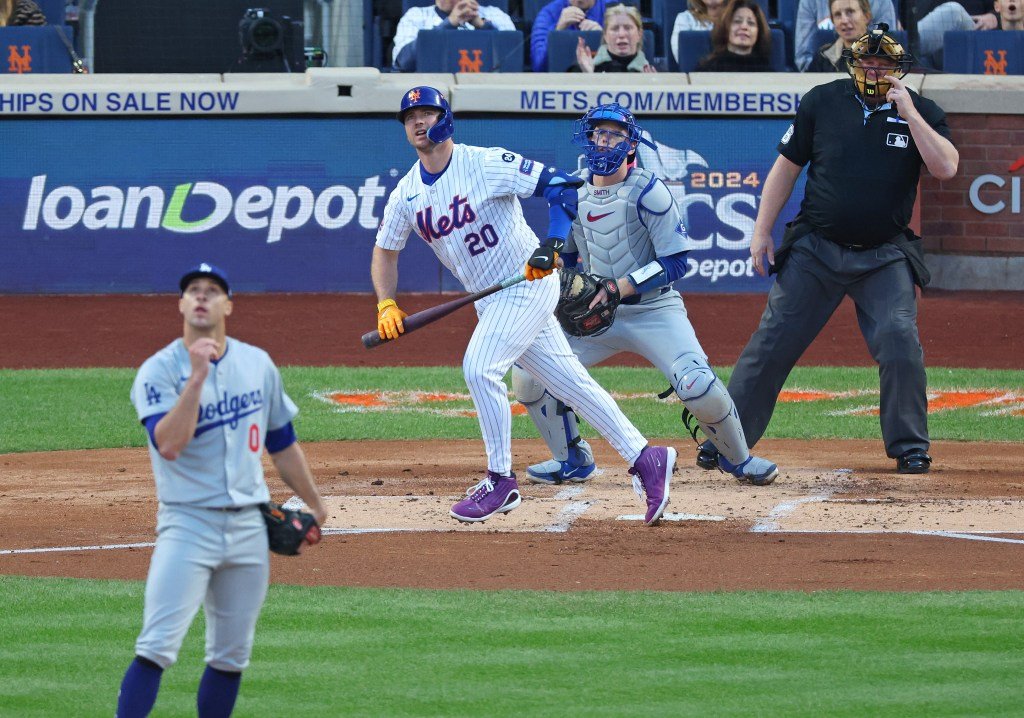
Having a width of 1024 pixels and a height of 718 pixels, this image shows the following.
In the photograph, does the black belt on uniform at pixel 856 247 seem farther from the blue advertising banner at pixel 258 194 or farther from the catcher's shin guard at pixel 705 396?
the blue advertising banner at pixel 258 194

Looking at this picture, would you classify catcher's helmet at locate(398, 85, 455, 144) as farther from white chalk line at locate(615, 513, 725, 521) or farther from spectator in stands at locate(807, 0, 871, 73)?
spectator in stands at locate(807, 0, 871, 73)

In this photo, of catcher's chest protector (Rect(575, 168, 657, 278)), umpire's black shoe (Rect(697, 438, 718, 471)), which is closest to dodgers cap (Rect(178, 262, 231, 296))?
catcher's chest protector (Rect(575, 168, 657, 278))

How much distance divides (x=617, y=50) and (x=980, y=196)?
12.6 ft

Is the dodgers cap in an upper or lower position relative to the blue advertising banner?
upper

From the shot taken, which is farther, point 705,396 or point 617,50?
point 617,50

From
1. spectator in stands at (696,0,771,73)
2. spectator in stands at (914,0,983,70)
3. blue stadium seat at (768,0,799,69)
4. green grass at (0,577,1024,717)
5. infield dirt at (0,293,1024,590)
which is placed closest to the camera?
green grass at (0,577,1024,717)

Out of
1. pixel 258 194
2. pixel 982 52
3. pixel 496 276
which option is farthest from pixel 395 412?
pixel 982 52

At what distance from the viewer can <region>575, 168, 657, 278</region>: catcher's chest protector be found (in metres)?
7.74

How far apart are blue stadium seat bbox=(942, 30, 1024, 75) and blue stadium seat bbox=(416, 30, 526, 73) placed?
4.14m

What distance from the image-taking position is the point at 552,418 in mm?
8195

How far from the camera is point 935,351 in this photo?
13.5 meters

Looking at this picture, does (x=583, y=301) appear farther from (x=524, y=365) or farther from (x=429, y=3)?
(x=429, y=3)

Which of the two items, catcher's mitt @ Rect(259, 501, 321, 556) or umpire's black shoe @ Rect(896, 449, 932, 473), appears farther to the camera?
umpire's black shoe @ Rect(896, 449, 932, 473)

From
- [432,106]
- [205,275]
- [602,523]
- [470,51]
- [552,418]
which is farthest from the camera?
[470,51]
